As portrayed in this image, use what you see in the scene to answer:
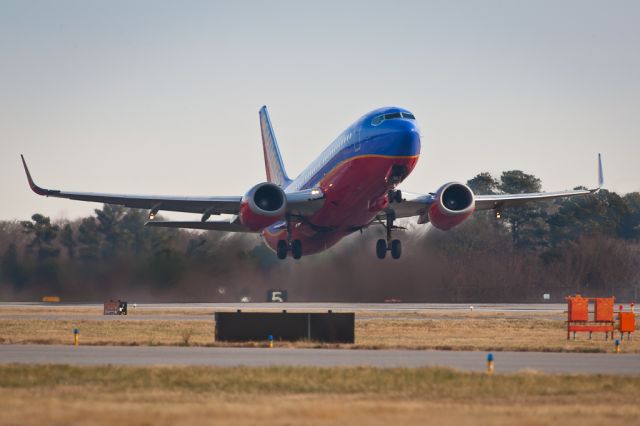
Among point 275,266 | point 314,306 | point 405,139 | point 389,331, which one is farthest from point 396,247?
point 275,266

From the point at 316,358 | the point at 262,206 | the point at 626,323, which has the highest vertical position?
the point at 262,206

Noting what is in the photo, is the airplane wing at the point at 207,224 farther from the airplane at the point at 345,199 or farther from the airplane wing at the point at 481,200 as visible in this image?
the airplane wing at the point at 481,200

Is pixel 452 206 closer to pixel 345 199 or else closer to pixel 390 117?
pixel 345 199

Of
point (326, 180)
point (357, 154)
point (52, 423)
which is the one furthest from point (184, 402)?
point (326, 180)

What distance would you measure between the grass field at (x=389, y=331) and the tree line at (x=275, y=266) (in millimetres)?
9390

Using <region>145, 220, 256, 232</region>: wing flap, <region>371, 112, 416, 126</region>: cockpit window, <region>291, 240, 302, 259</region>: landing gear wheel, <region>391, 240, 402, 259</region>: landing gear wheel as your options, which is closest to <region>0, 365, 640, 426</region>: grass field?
<region>371, 112, 416, 126</region>: cockpit window

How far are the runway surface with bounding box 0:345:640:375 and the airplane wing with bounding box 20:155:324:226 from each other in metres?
18.6

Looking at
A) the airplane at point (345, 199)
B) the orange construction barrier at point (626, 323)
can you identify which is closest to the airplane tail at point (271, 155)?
the airplane at point (345, 199)

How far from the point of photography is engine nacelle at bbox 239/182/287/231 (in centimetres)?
5128

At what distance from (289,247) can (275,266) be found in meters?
17.1

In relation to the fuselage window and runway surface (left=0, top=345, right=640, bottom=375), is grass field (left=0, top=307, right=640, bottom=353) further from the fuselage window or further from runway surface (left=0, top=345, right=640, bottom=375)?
the fuselage window

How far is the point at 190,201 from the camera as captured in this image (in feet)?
183

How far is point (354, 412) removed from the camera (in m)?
18.5

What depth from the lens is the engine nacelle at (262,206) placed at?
2019 inches
